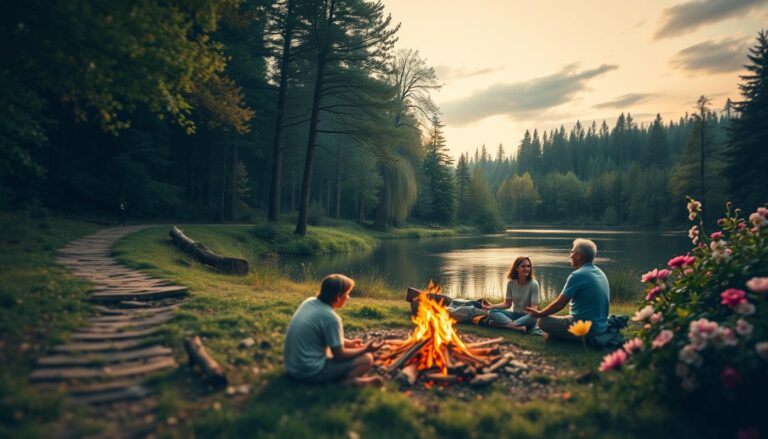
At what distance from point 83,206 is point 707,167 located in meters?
61.4

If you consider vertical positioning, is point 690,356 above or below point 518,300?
above

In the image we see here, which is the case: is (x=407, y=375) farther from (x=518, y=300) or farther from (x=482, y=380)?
(x=518, y=300)

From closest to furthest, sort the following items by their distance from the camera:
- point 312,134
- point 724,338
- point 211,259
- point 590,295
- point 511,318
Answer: point 724,338
point 590,295
point 511,318
point 211,259
point 312,134

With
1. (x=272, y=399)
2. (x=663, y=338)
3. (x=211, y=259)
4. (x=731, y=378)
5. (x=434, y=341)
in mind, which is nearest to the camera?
(x=731, y=378)

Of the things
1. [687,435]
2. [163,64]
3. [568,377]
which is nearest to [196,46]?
[163,64]

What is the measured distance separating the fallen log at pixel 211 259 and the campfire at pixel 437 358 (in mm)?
9125

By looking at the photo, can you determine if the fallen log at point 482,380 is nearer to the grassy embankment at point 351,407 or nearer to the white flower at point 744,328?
the grassy embankment at point 351,407

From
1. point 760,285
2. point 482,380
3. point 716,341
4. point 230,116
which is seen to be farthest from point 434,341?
point 230,116

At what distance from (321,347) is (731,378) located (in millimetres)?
4017

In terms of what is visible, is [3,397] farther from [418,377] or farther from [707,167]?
[707,167]

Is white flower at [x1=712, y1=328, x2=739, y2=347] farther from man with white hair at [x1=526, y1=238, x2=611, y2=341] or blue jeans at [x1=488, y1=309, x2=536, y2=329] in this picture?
blue jeans at [x1=488, y1=309, x2=536, y2=329]

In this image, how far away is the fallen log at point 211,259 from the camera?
45.7 feet

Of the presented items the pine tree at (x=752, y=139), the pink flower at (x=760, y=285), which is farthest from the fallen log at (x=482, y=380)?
the pine tree at (x=752, y=139)

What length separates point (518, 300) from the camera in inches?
338
